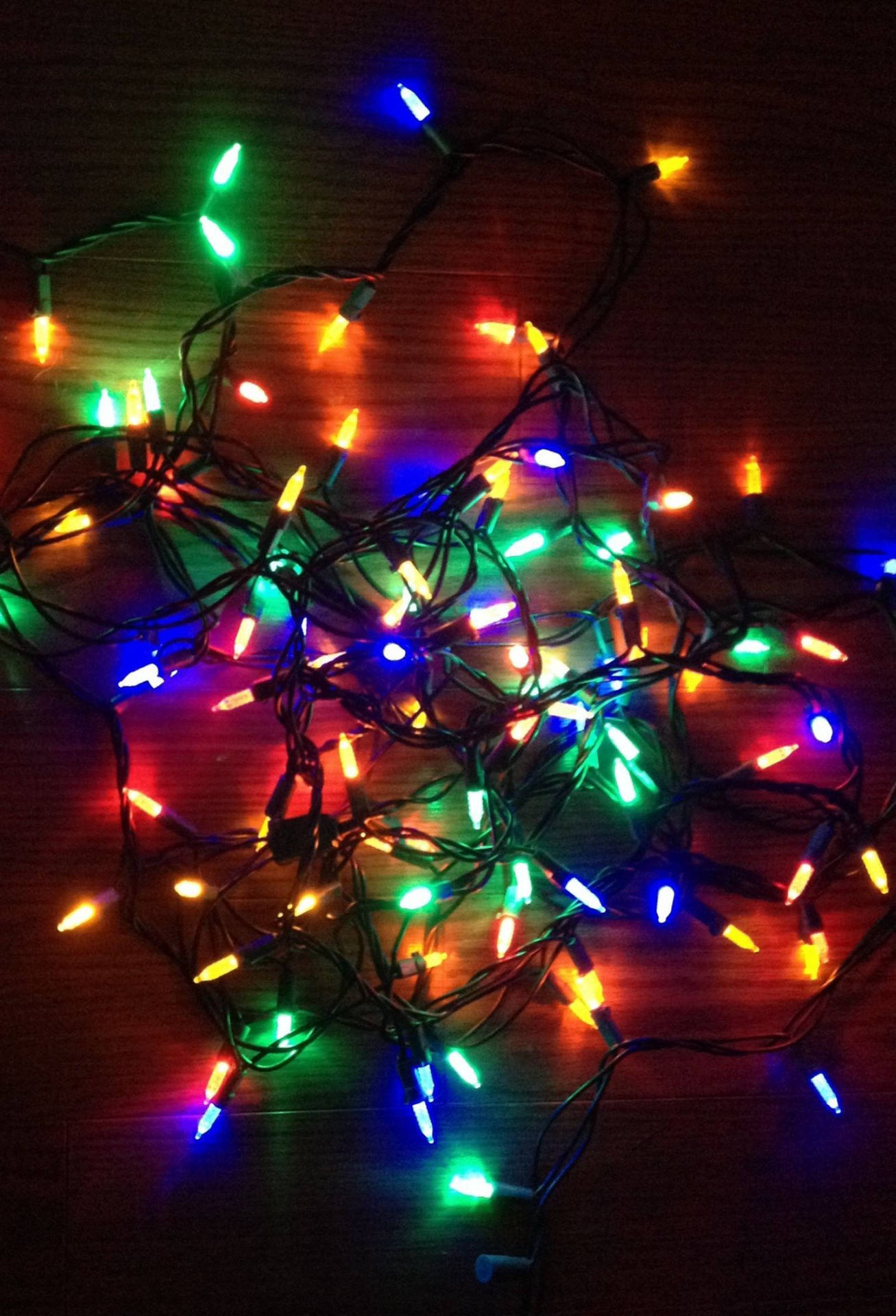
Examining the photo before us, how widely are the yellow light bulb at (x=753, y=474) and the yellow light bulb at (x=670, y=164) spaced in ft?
1.42

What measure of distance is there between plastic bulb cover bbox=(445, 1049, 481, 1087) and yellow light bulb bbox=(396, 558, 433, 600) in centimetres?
63

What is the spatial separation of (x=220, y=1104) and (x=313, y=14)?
152cm

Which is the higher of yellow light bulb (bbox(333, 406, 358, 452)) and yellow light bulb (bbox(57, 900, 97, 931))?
yellow light bulb (bbox(333, 406, 358, 452))

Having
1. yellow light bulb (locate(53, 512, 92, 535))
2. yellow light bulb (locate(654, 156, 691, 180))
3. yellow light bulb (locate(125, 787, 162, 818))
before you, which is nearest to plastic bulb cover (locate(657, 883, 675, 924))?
yellow light bulb (locate(125, 787, 162, 818))

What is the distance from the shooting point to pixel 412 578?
54.4 inches

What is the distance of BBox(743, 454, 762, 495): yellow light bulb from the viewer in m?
1.53

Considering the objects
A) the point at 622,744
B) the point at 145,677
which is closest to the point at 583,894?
the point at 622,744

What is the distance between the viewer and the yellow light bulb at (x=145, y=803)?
1.39 m

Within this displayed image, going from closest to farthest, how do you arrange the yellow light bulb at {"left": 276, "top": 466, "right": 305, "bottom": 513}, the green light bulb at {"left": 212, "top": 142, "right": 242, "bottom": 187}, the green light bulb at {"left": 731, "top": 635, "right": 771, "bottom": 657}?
the yellow light bulb at {"left": 276, "top": 466, "right": 305, "bottom": 513} < the green light bulb at {"left": 212, "top": 142, "right": 242, "bottom": 187} < the green light bulb at {"left": 731, "top": 635, "right": 771, "bottom": 657}

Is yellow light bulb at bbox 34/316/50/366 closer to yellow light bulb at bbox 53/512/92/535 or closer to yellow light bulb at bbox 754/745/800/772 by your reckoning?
yellow light bulb at bbox 53/512/92/535

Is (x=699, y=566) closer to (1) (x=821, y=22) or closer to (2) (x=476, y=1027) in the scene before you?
(2) (x=476, y=1027)

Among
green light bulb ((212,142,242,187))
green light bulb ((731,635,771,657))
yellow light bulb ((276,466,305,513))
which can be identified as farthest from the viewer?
green light bulb ((731,635,771,657))

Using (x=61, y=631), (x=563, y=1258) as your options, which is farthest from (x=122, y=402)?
(x=563, y=1258)

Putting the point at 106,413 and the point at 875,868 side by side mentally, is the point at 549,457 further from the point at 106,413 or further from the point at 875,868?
the point at 875,868
